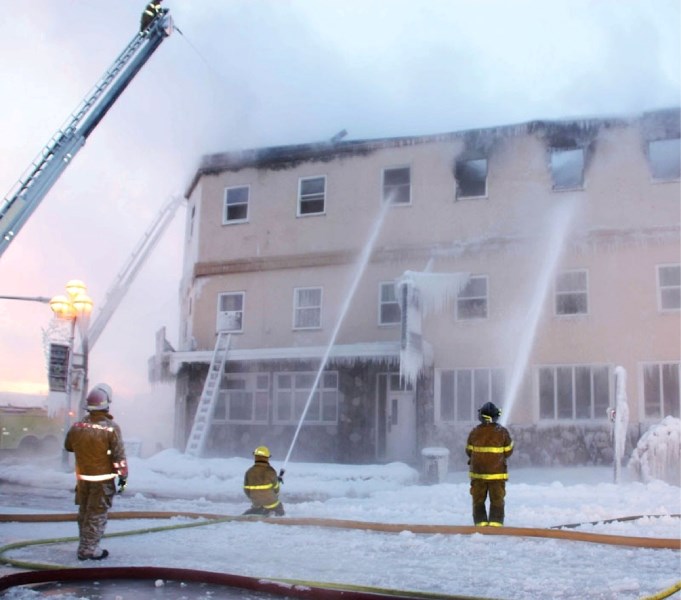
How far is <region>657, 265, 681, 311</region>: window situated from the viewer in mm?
18938

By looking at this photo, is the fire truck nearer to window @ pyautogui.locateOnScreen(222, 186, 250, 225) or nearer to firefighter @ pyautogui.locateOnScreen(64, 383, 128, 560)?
window @ pyautogui.locateOnScreen(222, 186, 250, 225)

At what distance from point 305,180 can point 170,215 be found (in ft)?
54.2

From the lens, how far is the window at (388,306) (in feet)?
70.6

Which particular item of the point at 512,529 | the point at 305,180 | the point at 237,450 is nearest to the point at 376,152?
the point at 305,180

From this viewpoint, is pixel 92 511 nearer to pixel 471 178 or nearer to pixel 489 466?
pixel 489 466

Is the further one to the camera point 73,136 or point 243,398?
point 243,398

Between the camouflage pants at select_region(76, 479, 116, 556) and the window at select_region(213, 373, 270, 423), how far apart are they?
15.1 metres

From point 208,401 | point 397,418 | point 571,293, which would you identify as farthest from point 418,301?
point 208,401

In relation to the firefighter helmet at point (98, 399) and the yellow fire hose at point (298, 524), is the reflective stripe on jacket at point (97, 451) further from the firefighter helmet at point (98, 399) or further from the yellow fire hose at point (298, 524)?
the yellow fire hose at point (298, 524)

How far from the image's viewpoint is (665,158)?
19.7 metres

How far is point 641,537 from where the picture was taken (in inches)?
336

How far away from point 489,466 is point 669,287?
38.0 feet

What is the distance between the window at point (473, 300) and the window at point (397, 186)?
118 inches

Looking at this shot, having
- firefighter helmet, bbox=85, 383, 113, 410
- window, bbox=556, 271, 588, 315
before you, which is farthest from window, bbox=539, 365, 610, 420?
firefighter helmet, bbox=85, 383, 113, 410
